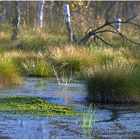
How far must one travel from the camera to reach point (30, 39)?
20484mm

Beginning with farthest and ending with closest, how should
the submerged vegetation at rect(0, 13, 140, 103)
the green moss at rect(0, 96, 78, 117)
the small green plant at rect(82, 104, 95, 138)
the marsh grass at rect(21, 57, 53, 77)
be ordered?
the marsh grass at rect(21, 57, 53, 77), the submerged vegetation at rect(0, 13, 140, 103), the green moss at rect(0, 96, 78, 117), the small green plant at rect(82, 104, 95, 138)

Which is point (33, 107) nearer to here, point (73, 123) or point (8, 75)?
point (73, 123)

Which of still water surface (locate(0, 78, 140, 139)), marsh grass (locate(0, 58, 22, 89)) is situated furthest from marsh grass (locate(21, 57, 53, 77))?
still water surface (locate(0, 78, 140, 139))

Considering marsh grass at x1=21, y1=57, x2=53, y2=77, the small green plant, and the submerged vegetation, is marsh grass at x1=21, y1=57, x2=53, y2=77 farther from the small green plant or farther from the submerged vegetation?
the small green plant

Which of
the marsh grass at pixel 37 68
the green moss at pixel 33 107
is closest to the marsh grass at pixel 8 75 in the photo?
the marsh grass at pixel 37 68

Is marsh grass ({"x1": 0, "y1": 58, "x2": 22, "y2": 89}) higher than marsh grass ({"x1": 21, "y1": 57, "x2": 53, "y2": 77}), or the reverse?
marsh grass ({"x1": 0, "y1": 58, "x2": 22, "y2": 89})

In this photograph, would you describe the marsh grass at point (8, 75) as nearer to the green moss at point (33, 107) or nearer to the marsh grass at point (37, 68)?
the marsh grass at point (37, 68)

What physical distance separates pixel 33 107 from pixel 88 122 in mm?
1528

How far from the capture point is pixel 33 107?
9.44 metres

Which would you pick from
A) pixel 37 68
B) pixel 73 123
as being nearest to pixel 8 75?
pixel 37 68

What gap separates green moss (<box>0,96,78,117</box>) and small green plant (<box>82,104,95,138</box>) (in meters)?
0.24

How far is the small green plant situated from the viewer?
7.59 m

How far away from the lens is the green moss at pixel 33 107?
29.5 ft

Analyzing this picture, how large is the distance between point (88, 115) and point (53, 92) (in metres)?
2.66
